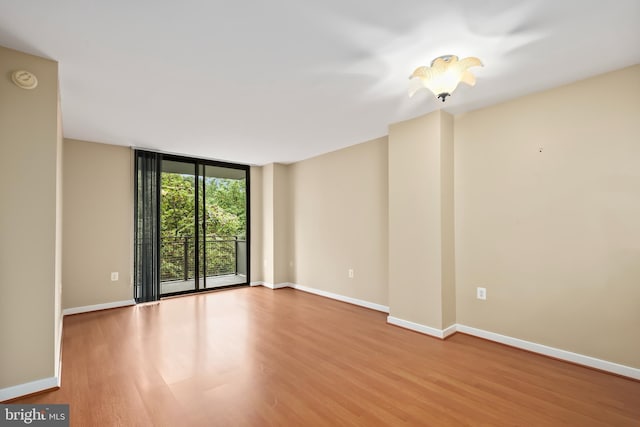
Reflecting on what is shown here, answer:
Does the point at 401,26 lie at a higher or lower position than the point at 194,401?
higher

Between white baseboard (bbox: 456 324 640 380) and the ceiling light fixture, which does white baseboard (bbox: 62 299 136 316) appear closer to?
white baseboard (bbox: 456 324 640 380)

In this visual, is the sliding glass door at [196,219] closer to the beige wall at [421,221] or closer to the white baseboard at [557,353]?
the beige wall at [421,221]

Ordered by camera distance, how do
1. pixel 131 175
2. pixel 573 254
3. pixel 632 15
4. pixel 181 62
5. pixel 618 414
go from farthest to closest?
pixel 131 175
pixel 573 254
pixel 181 62
pixel 618 414
pixel 632 15

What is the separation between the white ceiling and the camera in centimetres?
168

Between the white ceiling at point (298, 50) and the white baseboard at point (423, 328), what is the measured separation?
235cm

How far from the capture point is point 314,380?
2.29m

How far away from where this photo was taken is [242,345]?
9.73ft

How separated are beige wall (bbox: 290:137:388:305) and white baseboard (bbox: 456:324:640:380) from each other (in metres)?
1.28

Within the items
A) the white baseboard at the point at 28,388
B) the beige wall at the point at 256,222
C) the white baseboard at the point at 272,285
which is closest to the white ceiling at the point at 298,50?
the white baseboard at the point at 28,388

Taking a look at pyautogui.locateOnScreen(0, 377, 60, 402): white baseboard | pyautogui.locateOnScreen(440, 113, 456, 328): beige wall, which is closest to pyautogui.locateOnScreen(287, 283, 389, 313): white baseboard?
pyautogui.locateOnScreen(440, 113, 456, 328): beige wall

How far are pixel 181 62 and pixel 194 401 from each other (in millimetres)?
2425

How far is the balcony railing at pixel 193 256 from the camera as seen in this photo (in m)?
5.29

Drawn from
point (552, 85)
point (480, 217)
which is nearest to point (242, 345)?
point (480, 217)

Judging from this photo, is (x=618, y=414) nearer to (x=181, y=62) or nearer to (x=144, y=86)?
(x=181, y=62)
